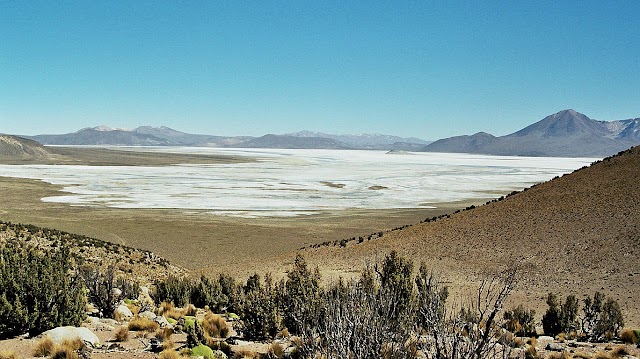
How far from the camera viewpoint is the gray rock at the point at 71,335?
8.49 metres

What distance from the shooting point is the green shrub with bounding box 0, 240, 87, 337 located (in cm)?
899

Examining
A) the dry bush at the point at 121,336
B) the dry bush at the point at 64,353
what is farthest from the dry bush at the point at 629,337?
the dry bush at the point at 64,353

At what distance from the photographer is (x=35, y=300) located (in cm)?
922

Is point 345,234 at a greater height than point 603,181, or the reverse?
point 603,181

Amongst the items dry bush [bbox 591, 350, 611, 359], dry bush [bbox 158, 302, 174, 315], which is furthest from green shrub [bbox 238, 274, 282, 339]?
dry bush [bbox 591, 350, 611, 359]

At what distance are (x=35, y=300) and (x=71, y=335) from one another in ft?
3.76

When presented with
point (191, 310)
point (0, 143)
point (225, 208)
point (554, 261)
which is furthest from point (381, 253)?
point (0, 143)

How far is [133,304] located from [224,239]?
63.4ft

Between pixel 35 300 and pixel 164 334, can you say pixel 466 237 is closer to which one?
pixel 164 334

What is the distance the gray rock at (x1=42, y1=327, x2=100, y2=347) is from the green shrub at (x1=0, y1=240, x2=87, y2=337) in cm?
54

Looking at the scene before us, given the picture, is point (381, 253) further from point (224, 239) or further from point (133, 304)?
point (133, 304)

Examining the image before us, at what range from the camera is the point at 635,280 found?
18922mm

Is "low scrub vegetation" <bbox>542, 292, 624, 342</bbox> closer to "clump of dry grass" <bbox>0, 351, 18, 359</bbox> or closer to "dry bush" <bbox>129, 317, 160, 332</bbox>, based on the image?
"dry bush" <bbox>129, 317, 160, 332</bbox>

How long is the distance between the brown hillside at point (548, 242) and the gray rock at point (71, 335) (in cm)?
1161
